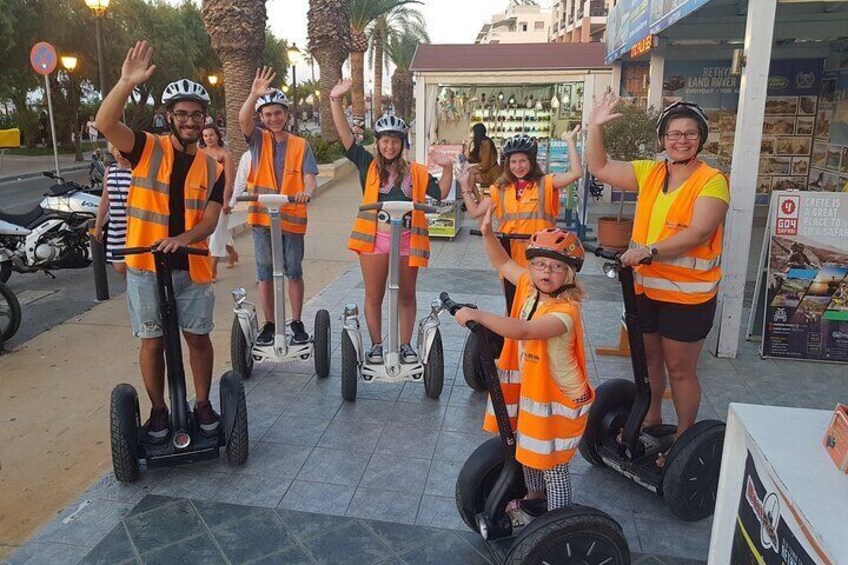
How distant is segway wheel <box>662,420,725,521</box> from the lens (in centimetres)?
300

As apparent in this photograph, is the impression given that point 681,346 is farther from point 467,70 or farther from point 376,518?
point 467,70

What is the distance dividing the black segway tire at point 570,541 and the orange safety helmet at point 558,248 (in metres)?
0.94

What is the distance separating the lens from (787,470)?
1628mm

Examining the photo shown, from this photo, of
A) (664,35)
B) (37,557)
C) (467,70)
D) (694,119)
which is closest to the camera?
(37,557)

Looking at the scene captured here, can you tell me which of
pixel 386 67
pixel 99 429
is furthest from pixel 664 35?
pixel 386 67

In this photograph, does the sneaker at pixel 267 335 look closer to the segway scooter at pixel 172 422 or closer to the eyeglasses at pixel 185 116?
the segway scooter at pixel 172 422

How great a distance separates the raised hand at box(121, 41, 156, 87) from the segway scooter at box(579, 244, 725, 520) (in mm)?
2220

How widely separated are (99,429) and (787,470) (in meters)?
3.86

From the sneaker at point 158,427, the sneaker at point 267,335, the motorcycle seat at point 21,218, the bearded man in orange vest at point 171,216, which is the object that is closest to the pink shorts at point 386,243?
the sneaker at point 267,335

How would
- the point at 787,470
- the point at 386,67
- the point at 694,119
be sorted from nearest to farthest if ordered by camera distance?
1. the point at 787,470
2. the point at 694,119
3. the point at 386,67

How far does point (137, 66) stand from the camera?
3111 mm

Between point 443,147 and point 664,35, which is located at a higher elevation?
point 664,35

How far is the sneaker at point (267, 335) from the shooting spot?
15.3 ft

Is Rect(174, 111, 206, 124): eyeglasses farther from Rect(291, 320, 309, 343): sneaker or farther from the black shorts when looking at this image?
the black shorts
